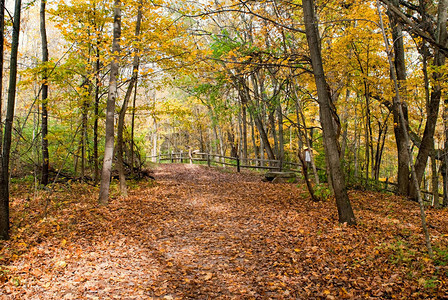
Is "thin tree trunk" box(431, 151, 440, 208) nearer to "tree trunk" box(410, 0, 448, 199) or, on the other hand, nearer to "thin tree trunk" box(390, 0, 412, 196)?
"tree trunk" box(410, 0, 448, 199)

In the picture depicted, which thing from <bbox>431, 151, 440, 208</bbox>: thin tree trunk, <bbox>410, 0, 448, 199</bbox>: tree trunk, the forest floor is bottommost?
the forest floor

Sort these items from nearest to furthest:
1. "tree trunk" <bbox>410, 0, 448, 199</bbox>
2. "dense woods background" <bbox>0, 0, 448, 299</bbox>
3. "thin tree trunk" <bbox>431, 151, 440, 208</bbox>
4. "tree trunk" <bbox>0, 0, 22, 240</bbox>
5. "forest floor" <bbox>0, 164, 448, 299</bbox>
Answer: "forest floor" <bbox>0, 164, 448, 299</bbox>, "dense woods background" <bbox>0, 0, 448, 299</bbox>, "tree trunk" <bbox>0, 0, 22, 240</bbox>, "tree trunk" <bbox>410, 0, 448, 199</bbox>, "thin tree trunk" <bbox>431, 151, 440, 208</bbox>

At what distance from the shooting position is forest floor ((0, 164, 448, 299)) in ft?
11.8

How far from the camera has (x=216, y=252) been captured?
4.91 metres

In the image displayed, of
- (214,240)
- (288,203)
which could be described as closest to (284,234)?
(214,240)

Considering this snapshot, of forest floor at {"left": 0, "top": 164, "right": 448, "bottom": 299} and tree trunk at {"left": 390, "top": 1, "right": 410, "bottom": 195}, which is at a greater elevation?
tree trunk at {"left": 390, "top": 1, "right": 410, "bottom": 195}

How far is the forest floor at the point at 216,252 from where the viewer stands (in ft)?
11.8

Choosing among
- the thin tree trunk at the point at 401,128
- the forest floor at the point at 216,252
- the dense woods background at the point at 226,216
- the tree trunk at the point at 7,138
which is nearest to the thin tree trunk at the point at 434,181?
the dense woods background at the point at 226,216

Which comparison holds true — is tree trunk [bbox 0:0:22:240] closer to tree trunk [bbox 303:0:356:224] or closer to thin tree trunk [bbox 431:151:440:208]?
tree trunk [bbox 303:0:356:224]

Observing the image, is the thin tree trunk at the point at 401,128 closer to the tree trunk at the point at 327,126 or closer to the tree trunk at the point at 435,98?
the tree trunk at the point at 435,98

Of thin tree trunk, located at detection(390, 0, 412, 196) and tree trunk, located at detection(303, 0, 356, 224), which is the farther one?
thin tree trunk, located at detection(390, 0, 412, 196)

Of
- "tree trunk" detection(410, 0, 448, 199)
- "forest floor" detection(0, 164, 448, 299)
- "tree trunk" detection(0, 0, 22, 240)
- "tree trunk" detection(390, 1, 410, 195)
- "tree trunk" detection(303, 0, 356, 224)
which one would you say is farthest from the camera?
"tree trunk" detection(390, 1, 410, 195)

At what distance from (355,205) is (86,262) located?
675cm

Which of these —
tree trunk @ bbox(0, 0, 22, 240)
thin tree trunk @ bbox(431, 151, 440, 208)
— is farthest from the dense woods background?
thin tree trunk @ bbox(431, 151, 440, 208)
